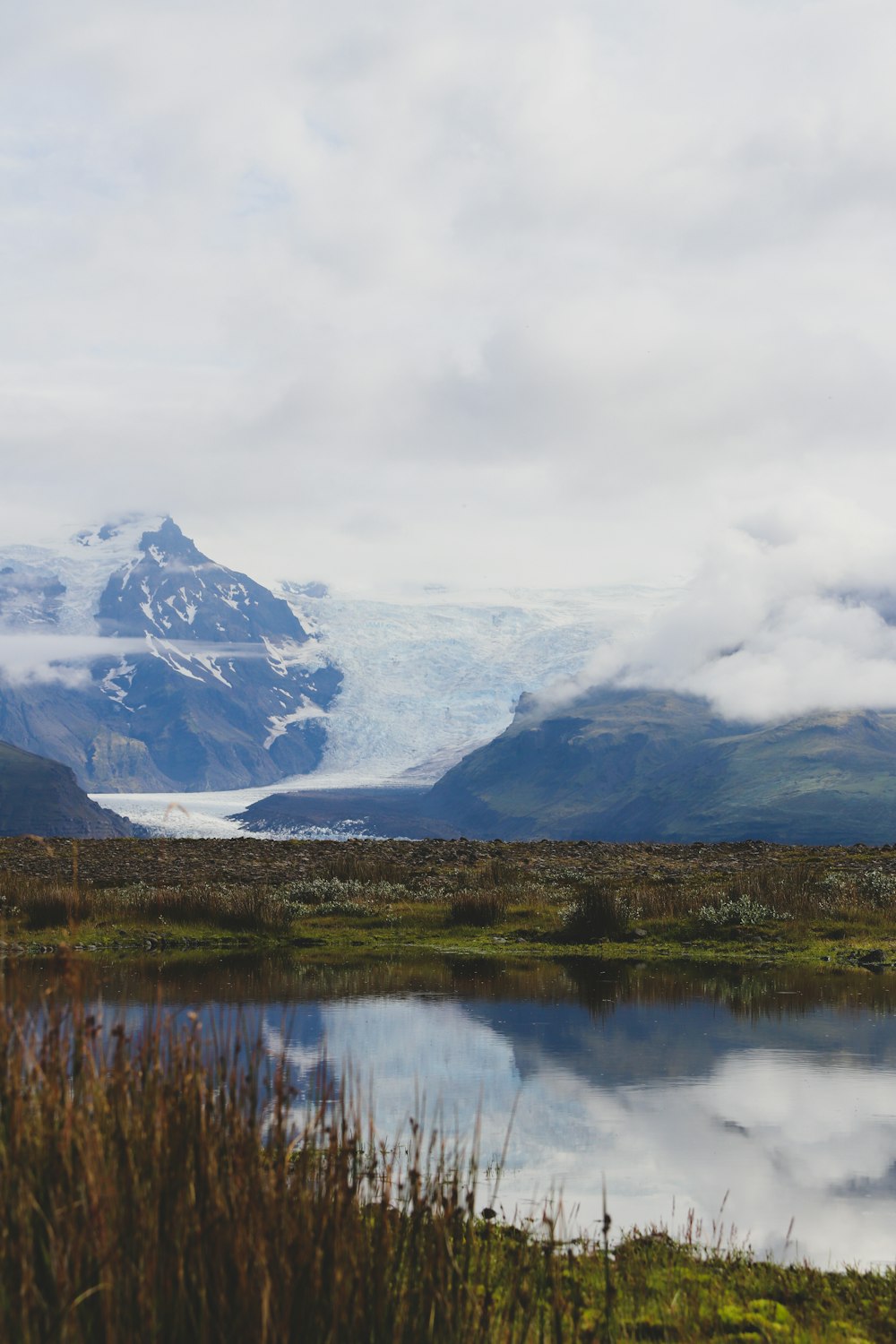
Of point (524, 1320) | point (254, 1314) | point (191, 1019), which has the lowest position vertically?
point (524, 1320)

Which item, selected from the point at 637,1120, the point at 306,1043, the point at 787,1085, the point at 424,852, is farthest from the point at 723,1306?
the point at 424,852

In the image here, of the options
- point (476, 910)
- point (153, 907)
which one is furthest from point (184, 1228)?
point (153, 907)

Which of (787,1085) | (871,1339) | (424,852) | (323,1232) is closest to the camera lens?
(323,1232)

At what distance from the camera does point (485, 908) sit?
33812mm

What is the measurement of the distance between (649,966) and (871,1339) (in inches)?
757

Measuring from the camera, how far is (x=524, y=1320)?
666 centimetres

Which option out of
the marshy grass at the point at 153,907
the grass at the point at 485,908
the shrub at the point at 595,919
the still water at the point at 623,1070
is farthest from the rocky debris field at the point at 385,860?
the still water at the point at 623,1070

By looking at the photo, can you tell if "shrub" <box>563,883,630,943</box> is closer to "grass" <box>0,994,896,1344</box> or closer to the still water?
the still water

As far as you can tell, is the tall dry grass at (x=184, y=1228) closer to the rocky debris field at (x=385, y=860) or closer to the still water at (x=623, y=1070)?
the still water at (x=623, y=1070)

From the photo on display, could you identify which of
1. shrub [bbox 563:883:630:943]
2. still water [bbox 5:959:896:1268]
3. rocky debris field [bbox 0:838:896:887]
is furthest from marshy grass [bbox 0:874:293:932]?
shrub [bbox 563:883:630:943]

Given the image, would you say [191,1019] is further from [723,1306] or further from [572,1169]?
[572,1169]

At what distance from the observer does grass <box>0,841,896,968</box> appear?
99.3 feet

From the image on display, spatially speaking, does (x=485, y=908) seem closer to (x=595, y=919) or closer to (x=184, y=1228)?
(x=595, y=919)

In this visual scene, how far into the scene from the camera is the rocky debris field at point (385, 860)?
133ft
